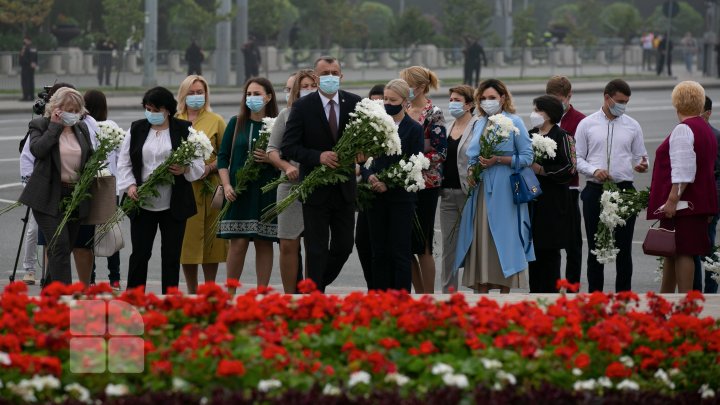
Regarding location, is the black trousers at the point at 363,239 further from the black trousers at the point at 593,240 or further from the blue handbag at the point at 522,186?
the black trousers at the point at 593,240

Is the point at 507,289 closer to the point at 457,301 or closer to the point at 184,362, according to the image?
the point at 457,301

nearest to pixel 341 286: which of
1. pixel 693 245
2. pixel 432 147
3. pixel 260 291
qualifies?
pixel 432 147

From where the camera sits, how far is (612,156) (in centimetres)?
1217

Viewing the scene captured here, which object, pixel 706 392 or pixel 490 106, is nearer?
pixel 706 392

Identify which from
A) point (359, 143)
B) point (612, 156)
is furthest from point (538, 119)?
point (359, 143)

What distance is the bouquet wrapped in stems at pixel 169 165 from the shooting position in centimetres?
1080

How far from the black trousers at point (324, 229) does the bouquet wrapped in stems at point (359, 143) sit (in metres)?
0.16

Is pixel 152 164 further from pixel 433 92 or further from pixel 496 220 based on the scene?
pixel 433 92

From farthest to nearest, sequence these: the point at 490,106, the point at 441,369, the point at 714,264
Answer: the point at 490,106, the point at 714,264, the point at 441,369

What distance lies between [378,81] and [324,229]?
126 ft

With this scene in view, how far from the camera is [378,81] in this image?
48.7m

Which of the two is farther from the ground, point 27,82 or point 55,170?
point 27,82

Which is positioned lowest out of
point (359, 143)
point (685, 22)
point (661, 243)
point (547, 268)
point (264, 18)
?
point (547, 268)

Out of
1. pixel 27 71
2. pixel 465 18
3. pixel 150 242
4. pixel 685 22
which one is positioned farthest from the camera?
pixel 685 22
